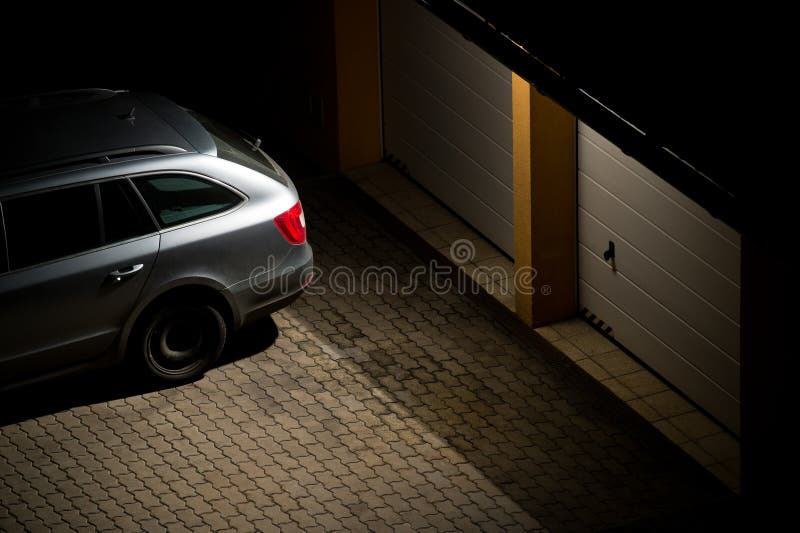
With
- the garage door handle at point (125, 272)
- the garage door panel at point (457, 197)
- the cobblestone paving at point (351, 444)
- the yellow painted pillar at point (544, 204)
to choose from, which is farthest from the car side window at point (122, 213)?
the garage door panel at point (457, 197)

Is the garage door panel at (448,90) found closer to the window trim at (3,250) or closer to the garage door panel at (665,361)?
the garage door panel at (665,361)

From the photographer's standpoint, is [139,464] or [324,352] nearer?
[139,464]

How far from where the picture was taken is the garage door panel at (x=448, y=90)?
12117mm

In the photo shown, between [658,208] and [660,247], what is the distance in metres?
0.31

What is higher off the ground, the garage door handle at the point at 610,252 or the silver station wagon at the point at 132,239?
the silver station wagon at the point at 132,239

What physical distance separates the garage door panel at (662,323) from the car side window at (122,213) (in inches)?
145

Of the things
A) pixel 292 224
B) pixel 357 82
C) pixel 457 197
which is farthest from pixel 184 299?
pixel 357 82

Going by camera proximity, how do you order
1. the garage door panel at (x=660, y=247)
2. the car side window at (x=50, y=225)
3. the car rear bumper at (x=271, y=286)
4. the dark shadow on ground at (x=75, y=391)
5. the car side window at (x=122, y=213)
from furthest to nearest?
1. the car rear bumper at (x=271, y=286)
2. the dark shadow on ground at (x=75, y=391)
3. the car side window at (x=122, y=213)
4. the garage door panel at (x=660, y=247)
5. the car side window at (x=50, y=225)

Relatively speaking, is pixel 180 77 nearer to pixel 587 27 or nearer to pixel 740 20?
pixel 587 27

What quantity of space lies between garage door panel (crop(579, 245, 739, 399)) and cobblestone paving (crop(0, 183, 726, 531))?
0.65 m

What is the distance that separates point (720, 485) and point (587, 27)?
3.35 m

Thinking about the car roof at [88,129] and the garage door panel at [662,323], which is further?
the car roof at [88,129]

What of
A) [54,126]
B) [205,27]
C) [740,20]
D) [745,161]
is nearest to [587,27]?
[740,20]

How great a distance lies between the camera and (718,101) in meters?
8.76
